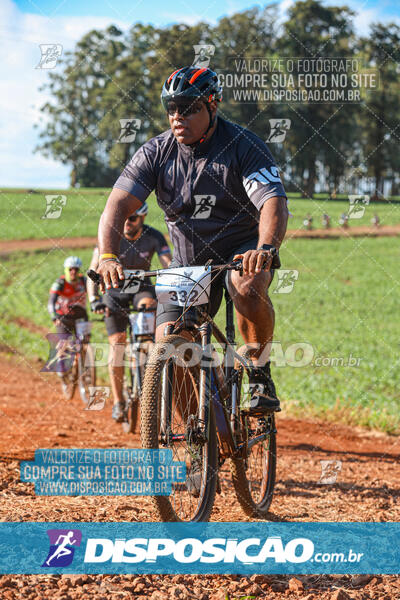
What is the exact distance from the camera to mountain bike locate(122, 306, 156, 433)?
303 inches

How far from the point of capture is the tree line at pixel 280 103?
4347 centimetres

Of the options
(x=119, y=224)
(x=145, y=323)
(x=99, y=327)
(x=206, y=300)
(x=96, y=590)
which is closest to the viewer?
(x=96, y=590)

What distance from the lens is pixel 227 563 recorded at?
347 cm

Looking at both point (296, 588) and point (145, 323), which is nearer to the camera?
point (296, 588)

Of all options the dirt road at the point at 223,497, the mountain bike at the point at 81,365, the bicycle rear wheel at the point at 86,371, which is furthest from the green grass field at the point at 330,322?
the bicycle rear wheel at the point at 86,371

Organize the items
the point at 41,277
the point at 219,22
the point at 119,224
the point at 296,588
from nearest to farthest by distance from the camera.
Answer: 1. the point at 296,588
2. the point at 119,224
3. the point at 41,277
4. the point at 219,22

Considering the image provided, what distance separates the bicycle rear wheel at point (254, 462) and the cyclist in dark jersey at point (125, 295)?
3219 mm

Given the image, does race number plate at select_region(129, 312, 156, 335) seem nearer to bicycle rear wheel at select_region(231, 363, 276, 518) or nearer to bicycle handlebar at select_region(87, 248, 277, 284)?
bicycle rear wheel at select_region(231, 363, 276, 518)

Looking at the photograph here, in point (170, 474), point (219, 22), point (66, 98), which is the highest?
point (219, 22)

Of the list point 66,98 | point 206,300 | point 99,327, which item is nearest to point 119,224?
point 206,300

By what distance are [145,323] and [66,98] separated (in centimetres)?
5169

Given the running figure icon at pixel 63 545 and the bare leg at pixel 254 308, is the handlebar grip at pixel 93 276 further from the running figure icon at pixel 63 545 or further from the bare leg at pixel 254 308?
the running figure icon at pixel 63 545

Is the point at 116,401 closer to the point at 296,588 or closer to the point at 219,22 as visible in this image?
the point at 296,588

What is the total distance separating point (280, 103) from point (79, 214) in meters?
16.8
